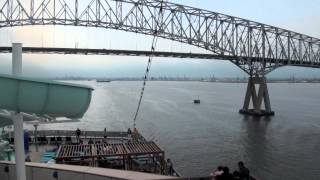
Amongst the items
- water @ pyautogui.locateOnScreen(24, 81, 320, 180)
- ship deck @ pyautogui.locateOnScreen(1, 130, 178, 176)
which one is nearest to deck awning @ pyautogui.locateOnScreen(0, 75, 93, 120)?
ship deck @ pyautogui.locateOnScreen(1, 130, 178, 176)

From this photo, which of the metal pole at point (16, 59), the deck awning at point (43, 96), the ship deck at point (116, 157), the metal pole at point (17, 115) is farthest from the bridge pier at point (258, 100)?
the deck awning at point (43, 96)

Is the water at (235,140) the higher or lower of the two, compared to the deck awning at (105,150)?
lower

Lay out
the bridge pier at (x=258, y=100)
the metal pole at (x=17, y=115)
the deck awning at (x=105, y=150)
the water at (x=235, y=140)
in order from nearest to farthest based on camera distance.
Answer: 1. the metal pole at (x=17, y=115)
2. the deck awning at (x=105, y=150)
3. the water at (x=235, y=140)
4. the bridge pier at (x=258, y=100)

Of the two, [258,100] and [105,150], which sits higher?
[258,100]

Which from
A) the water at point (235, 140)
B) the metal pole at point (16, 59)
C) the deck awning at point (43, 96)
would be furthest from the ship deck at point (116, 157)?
the deck awning at point (43, 96)

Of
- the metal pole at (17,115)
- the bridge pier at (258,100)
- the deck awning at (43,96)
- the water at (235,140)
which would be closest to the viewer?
the deck awning at (43,96)

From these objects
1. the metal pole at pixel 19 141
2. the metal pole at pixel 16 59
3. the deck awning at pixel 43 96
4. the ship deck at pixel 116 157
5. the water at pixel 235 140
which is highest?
the metal pole at pixel 16 59

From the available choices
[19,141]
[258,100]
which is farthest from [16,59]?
[258,100]

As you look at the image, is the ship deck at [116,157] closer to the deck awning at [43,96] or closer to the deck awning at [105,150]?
the deck awning at [105,150]

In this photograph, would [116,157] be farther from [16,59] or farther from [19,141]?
[16,59]

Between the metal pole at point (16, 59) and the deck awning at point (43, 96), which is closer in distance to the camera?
the deck awning at point (43, 96)
